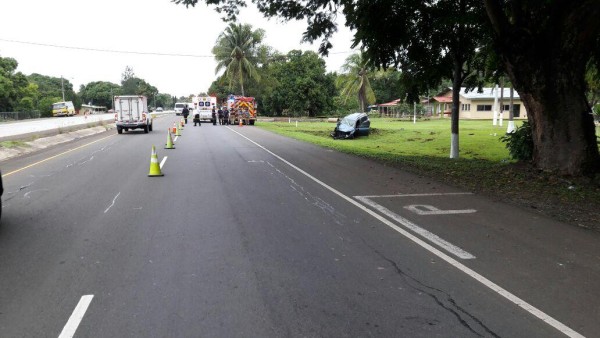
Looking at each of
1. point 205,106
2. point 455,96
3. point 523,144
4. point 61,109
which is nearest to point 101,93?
point 61,109

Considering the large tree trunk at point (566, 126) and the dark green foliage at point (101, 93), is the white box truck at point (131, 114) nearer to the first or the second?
the large tree trunk at point (566, 126)

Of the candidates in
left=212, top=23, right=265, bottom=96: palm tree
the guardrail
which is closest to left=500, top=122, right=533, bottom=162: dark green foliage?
left=212, top=23, right=265, bottom=96: palm tree

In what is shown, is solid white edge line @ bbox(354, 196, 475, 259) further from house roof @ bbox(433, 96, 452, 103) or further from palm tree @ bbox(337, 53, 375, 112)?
house roof @ bbox(433, 96, 452, 103)

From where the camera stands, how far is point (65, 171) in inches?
522

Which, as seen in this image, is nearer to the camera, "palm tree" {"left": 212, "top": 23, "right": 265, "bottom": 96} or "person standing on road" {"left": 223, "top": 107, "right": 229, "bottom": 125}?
"person standing on road" {"left": 223, "top": 107, "right": 229, "bottom": 125}

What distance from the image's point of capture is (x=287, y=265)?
5320mm

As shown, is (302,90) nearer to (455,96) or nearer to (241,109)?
(241,109)

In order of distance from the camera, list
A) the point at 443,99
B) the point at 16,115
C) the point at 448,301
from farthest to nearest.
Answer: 1. the point at 443,99
2. the point at 16,115
3. the point at 448,301

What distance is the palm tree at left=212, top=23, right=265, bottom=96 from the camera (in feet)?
185

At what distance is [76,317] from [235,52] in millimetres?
54780

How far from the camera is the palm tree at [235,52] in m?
56.2

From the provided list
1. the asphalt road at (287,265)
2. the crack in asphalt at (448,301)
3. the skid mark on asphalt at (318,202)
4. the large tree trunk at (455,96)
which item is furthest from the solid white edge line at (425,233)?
the large tree trunk at (455,96)

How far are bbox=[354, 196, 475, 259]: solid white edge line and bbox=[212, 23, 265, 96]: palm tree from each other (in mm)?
49614

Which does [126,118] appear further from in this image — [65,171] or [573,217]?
[573,217]
